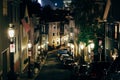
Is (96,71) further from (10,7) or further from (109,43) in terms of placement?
(109,43)

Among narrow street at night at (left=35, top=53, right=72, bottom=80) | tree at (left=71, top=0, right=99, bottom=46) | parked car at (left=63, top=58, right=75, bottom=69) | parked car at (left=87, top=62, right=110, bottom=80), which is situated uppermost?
tree at (left=71, top=0, right=99, bottom=46)

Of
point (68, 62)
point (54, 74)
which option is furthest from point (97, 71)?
point (68, 62)

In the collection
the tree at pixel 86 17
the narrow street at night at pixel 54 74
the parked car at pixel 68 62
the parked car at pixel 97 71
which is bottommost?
the narrow street at night at pixel 54 74

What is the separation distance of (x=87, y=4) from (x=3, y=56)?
838 inches

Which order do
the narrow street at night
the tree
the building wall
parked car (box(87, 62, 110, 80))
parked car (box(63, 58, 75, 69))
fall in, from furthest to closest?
the building wall
parked car (box(63, 58, 75, 69))
the tree
the narrow street at night
parked car (box(87, 62, 110, 80))

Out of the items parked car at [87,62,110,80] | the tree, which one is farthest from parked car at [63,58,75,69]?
parked car at [87,62,110,80]

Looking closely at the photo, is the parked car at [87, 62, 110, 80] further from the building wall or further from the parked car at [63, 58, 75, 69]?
the building wall

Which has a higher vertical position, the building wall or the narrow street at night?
the building wall

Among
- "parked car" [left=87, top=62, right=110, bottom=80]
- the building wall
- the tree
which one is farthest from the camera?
the building wall

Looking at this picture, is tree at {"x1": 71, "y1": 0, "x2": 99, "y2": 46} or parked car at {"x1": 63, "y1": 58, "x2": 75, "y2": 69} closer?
tree at {"x1": 71, "y1": 0, "x2": 99, "y2": 46}

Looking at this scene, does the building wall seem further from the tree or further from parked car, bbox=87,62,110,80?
parked car, bbox=87,62,110,80

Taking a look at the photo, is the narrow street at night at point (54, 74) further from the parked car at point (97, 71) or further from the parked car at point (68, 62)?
the parked car at point (97, 71)

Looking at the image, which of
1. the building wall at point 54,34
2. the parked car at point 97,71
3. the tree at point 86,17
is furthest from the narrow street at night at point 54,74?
the building wall at point 54,34

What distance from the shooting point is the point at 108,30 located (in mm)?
47719
